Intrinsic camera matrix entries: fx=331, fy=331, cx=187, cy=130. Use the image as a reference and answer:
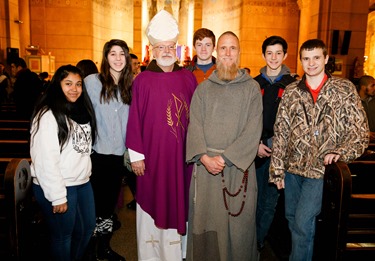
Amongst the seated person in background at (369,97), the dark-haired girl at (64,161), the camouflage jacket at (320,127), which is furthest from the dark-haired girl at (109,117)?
the seated person in background at (369,97)

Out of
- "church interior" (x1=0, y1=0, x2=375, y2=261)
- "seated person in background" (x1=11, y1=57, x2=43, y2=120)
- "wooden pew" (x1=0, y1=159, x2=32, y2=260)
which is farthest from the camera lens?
"church interior" (x1=0, y1=0, x2=375, y2=261)

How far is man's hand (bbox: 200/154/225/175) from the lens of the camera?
8.72ft

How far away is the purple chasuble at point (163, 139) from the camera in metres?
3.01

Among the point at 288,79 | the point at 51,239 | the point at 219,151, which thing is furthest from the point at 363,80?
the point at 51,239

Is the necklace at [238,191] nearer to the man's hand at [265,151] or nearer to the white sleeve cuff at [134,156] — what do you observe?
the man's hand at [265,151]

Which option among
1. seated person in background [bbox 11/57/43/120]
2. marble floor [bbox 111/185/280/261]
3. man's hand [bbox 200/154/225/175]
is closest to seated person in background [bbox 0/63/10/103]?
seated person in background [bbox 11/57/43/120]

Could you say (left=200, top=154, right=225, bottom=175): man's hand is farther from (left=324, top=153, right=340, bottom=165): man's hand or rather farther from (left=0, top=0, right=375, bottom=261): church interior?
(left=0, top=0, right=375, bottom=261): church interior

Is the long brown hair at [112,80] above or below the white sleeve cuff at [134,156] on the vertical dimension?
above

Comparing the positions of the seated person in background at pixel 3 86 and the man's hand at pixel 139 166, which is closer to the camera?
the man's hand at pixel 139 166

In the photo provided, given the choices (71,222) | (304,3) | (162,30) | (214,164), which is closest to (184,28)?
(304,3)

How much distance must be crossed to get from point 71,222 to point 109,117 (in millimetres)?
953

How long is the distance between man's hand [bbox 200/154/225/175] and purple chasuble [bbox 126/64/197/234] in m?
0.41

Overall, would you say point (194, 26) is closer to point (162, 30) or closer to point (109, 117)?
point (162, 30)

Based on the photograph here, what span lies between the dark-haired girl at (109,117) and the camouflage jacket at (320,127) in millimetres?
1413
